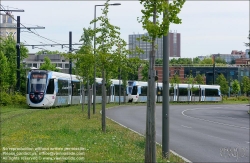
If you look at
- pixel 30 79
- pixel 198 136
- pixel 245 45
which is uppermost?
pixel 245 45

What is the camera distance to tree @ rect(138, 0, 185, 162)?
10.2 metres

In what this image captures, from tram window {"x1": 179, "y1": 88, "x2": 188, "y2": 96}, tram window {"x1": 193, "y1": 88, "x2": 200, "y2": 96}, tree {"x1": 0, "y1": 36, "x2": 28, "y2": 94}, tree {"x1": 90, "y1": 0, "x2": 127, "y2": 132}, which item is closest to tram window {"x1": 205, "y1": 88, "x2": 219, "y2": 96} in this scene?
tram window {"x1": 193, "y1": 88, "x2": 200, "y2": 96}

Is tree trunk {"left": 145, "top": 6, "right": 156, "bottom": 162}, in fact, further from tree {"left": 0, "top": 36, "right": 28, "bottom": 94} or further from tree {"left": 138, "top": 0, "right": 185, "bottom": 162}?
tree {"left": 0, "top": 36, "right": 28, "bottom": 94}

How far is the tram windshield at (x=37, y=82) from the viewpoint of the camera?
3719cm

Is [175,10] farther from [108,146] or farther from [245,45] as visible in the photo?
[245,45]

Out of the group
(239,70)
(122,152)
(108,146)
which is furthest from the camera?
(239,70)

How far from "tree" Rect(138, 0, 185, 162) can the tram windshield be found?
27.7 metres

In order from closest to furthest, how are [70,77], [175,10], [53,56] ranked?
[175,10] → [70,77] → [53,56]

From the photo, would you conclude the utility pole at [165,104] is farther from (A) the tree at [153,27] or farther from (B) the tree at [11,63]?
(B) the tree at [11,63]

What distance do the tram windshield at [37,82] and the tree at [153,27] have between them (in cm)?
2769

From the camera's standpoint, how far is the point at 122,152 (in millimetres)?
12625

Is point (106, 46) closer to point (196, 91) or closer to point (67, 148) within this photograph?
point (67, 148)

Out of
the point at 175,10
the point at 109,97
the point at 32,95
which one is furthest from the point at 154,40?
the point at 109,97

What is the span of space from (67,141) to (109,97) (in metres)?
44.3
